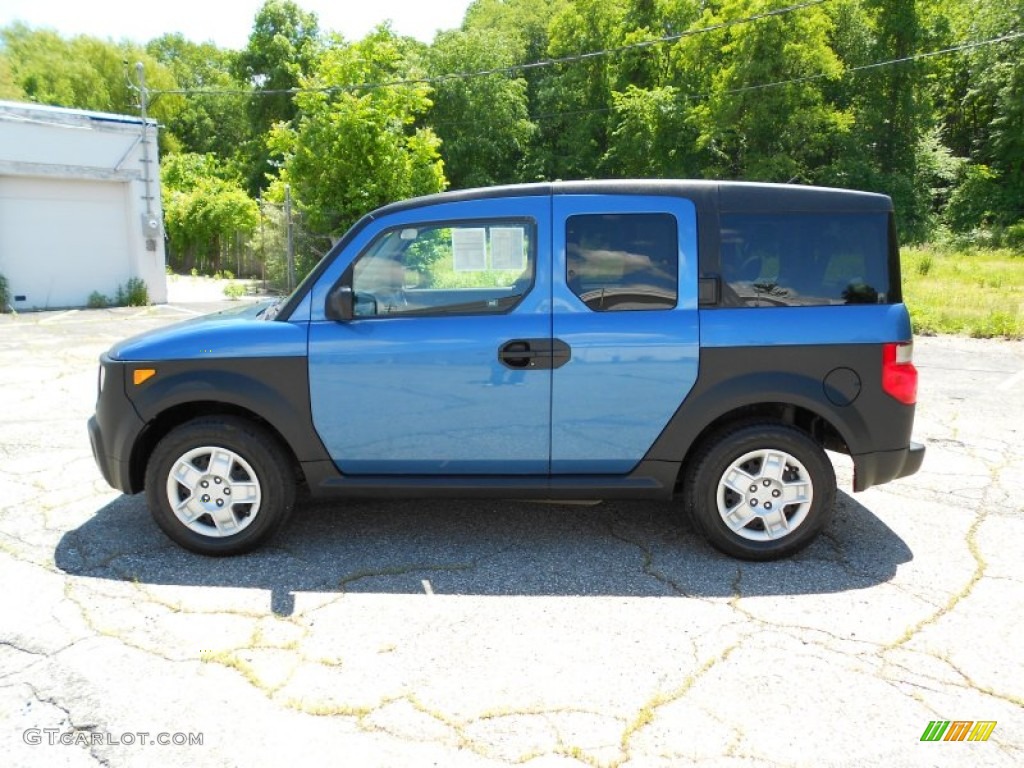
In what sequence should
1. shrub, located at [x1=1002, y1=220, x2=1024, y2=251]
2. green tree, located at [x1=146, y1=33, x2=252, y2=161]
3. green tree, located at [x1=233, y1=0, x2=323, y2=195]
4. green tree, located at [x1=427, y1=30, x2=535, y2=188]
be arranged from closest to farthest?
shrub, located at [x1=1002, y1=220, x2=1024, y2=251]
green tree, located at [x1=233, y1=0, x2=323, y2=195]
green tree, located at [x1=427, y1=30, x2=535, y2=188]
green tree, located at [x1=146, y1=33, x2=252, y2=161]

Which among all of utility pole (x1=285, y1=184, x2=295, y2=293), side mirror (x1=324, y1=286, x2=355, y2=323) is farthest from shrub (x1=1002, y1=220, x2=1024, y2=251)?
side mirror (x1=324, y1=286, x2=355, y2=323)

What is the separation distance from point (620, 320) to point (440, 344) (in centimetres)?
93

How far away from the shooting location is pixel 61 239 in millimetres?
16453

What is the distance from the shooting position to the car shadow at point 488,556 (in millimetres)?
3877

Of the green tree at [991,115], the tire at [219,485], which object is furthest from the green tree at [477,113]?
the tire at [219,485]

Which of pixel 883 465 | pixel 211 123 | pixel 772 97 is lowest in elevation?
pixel 883 465

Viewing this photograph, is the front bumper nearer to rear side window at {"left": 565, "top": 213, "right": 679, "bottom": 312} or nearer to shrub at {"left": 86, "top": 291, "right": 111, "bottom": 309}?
rear side window at {"left": 565, "top": 213, "right": 679, "bottom": 312}

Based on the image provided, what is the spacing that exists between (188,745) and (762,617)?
2.43 m

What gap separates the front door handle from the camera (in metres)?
3.94

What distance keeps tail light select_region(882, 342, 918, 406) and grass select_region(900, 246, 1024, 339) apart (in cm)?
951

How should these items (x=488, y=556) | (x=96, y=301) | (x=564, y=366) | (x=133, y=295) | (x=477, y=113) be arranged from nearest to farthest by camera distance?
(x=564, y=366) → (x=488, y=556) → (x=96, y=301) → (x=133, y=295) → (x=477, y=113)

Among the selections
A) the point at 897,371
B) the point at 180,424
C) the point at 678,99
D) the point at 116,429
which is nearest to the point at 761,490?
the point at 897,371

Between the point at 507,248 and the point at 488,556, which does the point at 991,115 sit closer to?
the point at 507,248

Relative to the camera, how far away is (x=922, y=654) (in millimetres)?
3234
